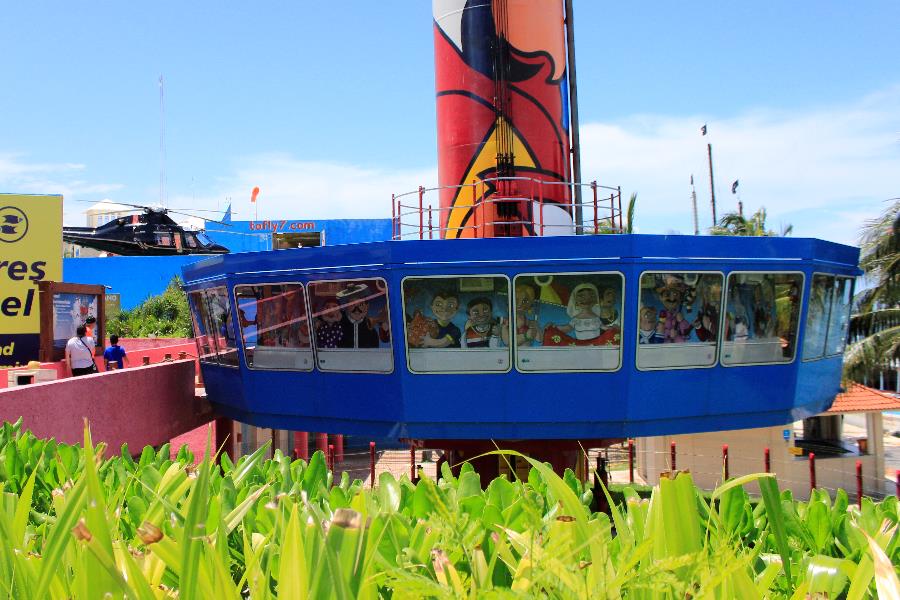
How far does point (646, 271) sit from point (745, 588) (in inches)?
365

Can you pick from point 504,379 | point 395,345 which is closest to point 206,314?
point 395,345

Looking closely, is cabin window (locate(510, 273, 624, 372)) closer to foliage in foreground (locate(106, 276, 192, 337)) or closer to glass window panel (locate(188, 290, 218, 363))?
glass window panel (locate(188, 290, 218, 363))

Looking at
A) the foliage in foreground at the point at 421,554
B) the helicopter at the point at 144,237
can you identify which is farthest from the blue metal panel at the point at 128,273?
the foliage in foreground at the point at 421,554

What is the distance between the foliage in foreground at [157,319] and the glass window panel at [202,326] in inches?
1030

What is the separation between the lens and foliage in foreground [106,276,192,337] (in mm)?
40719

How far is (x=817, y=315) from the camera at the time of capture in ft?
41.4

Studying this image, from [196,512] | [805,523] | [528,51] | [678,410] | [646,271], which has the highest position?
[528,51]

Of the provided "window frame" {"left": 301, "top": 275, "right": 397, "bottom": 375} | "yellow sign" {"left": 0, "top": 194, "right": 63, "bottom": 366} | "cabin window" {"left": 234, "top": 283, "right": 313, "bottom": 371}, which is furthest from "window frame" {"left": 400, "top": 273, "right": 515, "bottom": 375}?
"yellow sign" {"left": 0, "top": 194, "right": 63, "bottom": 366}

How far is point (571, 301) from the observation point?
11039mm

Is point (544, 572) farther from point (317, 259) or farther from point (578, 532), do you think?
point (317, 259)

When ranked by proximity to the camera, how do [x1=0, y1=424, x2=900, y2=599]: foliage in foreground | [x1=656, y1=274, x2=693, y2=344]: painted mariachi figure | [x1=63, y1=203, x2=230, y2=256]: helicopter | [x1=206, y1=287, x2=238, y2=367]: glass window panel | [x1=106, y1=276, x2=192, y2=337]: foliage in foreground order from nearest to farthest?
[x1=0, y1=424, x2=900, y2=599]: foliage in foreground, [x1=656, y1=274, x2=693, y2=344]: painted mariachi figure, [x1=206, y1=287, x2=238, y2=367]: glass window panel, [x1=106, y1=276, x2=192, y2=337]: foliage in foreground, [x1=63, y1=203, x2=230, y2=256]: helicopter

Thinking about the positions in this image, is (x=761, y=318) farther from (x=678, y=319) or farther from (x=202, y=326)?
(x=202, y=326)

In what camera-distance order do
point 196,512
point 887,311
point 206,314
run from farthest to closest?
point 887,311 → point 206,314 → point 196,512

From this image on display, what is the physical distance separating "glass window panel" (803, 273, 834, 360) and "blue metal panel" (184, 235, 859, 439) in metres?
0.26
